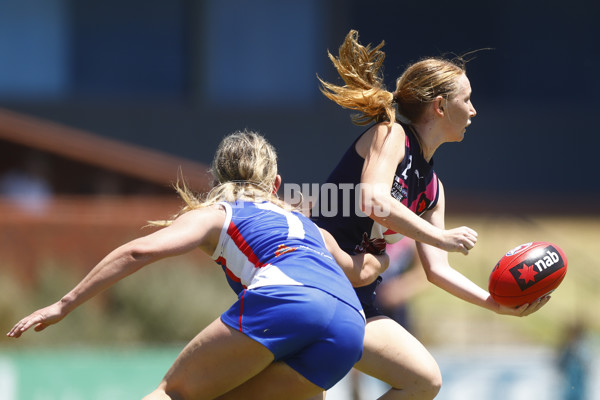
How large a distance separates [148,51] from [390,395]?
13.5m

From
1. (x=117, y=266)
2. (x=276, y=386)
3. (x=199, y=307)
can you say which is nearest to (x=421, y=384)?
(x=276, y=386)

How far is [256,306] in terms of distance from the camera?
3.70 m

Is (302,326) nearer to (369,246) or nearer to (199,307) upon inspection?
(369,246)

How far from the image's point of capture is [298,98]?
17.0 m

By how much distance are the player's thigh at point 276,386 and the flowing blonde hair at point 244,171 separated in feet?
2.47

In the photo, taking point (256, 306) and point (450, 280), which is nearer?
point (256, 306)

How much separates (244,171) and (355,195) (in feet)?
2.03

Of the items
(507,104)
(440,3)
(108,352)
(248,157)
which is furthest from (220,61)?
(248,157)

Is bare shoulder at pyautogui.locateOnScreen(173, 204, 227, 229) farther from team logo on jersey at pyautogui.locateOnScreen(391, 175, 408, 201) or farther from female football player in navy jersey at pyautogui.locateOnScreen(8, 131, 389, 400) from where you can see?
team logo on jersey at pyautogui.locateOnScreen(391, 175, 408, 201)

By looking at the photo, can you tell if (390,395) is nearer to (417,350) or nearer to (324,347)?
(417,350)

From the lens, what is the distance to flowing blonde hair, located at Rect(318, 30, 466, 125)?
4445 millimetres

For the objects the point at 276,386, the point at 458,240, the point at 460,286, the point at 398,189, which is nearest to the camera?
the point at 276,386

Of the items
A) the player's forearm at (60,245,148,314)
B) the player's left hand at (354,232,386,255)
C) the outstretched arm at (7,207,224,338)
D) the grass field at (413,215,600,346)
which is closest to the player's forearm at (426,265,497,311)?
the player's left hand at (354,232,386,255)

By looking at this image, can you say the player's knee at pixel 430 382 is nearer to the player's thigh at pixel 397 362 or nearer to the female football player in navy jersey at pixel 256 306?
the player's thigh at pixel 397 362
